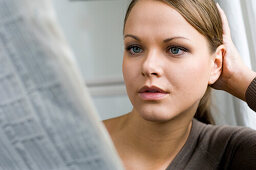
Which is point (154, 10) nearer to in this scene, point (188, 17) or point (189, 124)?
point (188, 17)

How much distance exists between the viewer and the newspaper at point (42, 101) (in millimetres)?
250

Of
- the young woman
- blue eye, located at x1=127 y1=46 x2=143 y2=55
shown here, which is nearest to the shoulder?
the young woman

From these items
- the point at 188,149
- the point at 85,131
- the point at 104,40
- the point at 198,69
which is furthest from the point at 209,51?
the point at 104,40

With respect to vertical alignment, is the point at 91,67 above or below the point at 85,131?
above

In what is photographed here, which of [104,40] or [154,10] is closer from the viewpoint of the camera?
[154,10]

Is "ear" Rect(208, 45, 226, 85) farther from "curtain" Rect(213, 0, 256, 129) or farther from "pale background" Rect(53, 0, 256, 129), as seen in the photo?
"pale background" Rect(53, 0, 256, 129)

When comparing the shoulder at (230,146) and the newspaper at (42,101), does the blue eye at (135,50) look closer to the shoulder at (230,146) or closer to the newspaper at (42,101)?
the shoulder at (230,146)

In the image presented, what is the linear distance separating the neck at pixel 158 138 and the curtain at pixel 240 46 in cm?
22

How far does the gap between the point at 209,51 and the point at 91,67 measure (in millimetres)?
946

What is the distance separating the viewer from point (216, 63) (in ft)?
2.80

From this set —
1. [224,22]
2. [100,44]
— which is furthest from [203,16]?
[100,44]

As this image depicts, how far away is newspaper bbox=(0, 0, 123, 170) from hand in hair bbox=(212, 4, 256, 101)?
2.22 ft

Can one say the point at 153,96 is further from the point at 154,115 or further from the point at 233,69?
the point at 233,69

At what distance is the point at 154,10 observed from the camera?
0.72 meters
